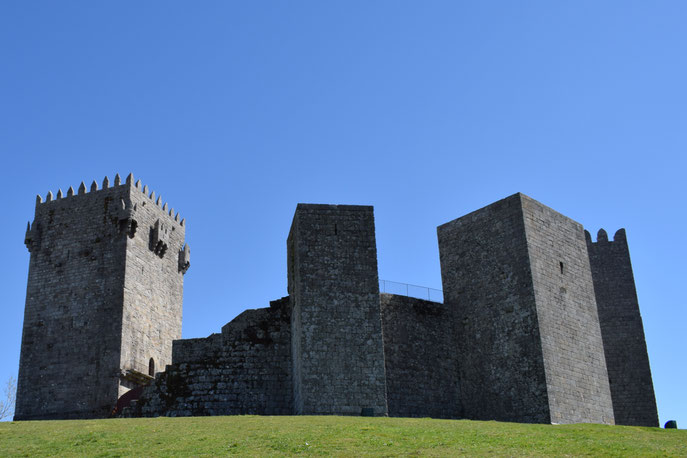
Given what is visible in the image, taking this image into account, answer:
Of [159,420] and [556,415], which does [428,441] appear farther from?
[556,415]

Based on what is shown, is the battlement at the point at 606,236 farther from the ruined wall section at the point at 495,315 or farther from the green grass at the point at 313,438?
the green grass at the point at 313,438

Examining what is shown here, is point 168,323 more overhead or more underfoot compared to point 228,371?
more overhead

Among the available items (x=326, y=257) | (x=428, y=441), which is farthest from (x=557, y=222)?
(x=428, y=441)

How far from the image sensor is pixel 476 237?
27844mm

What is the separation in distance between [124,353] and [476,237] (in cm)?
1366

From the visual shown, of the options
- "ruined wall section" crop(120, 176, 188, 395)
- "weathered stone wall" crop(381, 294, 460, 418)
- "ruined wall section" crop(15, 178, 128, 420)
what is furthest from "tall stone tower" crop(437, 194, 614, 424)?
"ruined wall section" crop(15, 178, 128, 420)

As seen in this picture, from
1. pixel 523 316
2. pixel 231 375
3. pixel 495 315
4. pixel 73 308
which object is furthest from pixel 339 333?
pixel 73 308

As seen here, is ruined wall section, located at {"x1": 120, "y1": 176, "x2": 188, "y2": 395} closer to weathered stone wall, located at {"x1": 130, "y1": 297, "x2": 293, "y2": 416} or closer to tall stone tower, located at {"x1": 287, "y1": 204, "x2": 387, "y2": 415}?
weathered stone wall, located at {"x1": 130, "y1": 297, "x2": 293, "y2": 416}

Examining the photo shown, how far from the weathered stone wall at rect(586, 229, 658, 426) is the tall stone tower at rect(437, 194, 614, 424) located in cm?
842

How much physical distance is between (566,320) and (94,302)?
57.0ft

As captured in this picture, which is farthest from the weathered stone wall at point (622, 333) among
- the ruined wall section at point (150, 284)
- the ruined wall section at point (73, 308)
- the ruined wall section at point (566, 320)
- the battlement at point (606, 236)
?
the ruined wall section at point (73, 308)

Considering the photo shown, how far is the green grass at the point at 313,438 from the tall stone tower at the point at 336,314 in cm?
186

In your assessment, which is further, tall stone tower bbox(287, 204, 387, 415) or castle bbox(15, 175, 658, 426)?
castle bbox(15, 175, 658, 426)

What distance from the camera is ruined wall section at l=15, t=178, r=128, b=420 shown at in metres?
31.8
